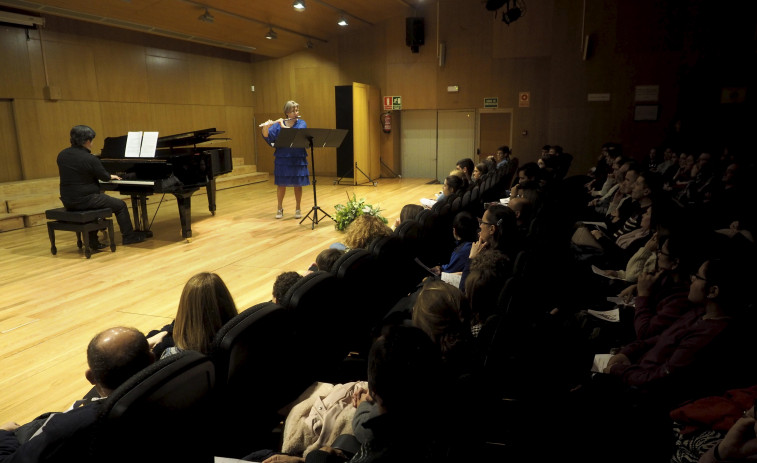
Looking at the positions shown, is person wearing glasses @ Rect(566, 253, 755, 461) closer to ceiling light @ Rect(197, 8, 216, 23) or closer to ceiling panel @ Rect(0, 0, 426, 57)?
ceiling panel @ Rect(0, 0, 426, 57)

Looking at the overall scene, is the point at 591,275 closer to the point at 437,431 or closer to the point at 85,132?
the point at 437,431

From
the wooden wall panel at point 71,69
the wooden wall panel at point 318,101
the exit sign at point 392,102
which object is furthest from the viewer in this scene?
the wooden wall panel at point 318,101

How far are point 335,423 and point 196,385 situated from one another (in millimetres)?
550

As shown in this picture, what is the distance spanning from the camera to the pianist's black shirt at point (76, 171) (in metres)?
5.17

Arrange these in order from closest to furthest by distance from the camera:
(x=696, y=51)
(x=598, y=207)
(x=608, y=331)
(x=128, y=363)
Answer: (x=128, y=363) → (x=608, y=331) → (x=598, y=207) → (x=696, y=51)

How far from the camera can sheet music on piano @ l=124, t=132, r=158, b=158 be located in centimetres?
589

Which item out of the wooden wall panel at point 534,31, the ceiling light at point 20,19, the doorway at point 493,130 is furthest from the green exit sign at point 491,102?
the ceiling light at point 20,19

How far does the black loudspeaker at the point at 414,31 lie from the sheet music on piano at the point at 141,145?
704cm

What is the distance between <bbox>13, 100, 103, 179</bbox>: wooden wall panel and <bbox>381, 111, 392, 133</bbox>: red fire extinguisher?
633cm

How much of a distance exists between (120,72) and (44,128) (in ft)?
6.26

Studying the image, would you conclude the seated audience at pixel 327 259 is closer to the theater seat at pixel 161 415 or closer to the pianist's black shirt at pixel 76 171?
the theater seat at pixel 161 415

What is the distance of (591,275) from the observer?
3.47m

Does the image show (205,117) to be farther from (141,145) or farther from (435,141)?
(141,145)

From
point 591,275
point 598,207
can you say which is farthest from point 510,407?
point 598,207
